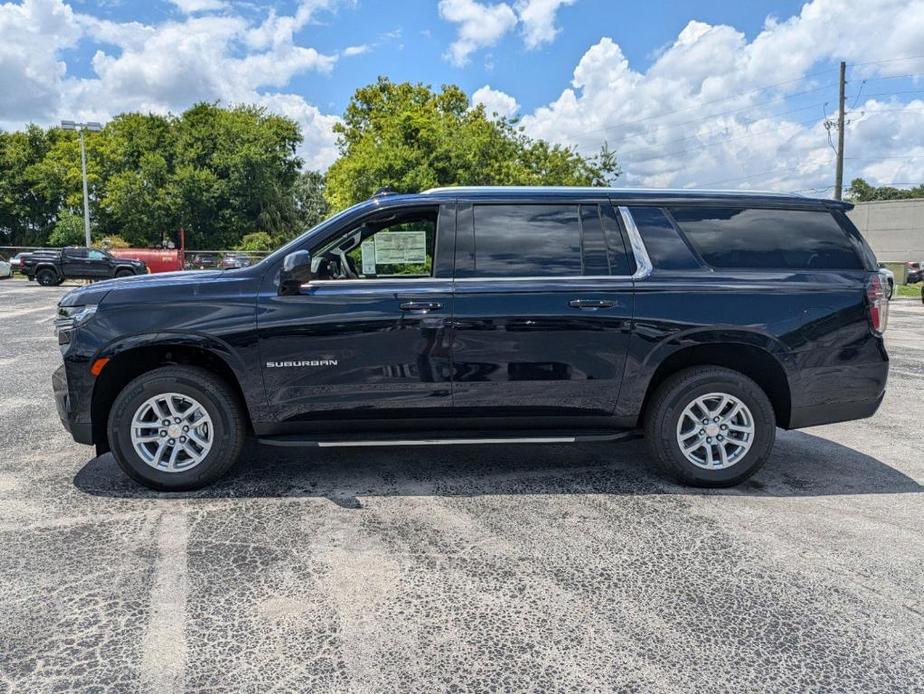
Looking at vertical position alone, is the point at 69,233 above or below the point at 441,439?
above

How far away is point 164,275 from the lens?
440cm

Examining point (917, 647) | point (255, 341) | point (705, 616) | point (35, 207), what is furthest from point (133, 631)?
point (35, 207)

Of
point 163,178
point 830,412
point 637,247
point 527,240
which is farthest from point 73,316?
point 163,178

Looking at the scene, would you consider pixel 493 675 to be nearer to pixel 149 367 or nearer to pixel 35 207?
pixel 149 367

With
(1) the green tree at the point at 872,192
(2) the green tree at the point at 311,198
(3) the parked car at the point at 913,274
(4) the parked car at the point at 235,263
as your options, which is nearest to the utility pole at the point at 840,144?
(3) the parked car at the point at 913,274

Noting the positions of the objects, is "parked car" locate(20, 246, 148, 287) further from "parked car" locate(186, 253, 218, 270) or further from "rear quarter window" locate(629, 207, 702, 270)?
"rear quarter window" locate(629, 207, 702, 270)

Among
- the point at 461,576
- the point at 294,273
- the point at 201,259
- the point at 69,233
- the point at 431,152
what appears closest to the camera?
the point at 461,576

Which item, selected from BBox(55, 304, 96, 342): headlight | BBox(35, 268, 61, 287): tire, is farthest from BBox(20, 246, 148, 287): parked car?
BBox(55, 304, 96, 342): headlight

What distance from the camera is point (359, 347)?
3990 millimetres

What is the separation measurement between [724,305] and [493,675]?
274 cm

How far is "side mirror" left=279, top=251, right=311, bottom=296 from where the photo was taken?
12.7 ft

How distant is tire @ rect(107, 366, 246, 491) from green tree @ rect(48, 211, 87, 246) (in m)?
46.4

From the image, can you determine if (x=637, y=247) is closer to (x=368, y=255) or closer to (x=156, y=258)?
(x=368, y=255)

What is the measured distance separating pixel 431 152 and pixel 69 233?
31.3 m
